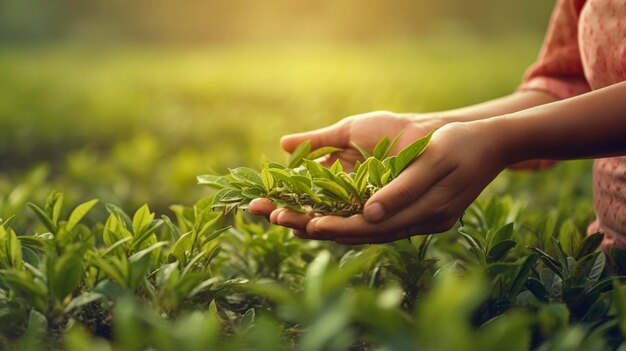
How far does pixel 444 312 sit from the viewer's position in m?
0.99

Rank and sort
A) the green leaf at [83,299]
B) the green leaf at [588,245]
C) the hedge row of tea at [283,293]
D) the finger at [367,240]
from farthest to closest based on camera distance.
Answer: the green leaf at [588,245], the finger at [367,240], the green leaf at [83,299], the hedge row of tea at [283,293]

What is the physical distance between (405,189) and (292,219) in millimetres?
221

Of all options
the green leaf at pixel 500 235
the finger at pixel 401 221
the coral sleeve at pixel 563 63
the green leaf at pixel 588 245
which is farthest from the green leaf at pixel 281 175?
the coral sleeve at pixel 563 63

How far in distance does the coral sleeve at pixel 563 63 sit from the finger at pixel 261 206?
1.00m

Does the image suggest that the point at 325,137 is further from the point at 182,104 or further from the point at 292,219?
the point at 182,104

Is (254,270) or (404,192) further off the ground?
(404,192)

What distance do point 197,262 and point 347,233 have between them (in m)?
0.36

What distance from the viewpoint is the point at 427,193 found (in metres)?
1.38

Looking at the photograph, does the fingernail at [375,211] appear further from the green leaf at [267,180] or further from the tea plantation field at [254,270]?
the green leaf at [267,180]

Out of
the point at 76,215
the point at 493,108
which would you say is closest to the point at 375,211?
the point at 76,215

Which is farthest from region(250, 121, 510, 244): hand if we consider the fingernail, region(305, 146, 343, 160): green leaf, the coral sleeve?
the coral sleeve

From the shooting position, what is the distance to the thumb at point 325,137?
1802mm

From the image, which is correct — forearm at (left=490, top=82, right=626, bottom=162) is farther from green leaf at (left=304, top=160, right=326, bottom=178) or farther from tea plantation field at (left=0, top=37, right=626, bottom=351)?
green leaf at (left=304, top=160, right=326, bottom=178)

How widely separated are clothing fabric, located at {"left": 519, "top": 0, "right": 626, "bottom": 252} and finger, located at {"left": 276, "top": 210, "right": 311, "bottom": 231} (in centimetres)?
79
